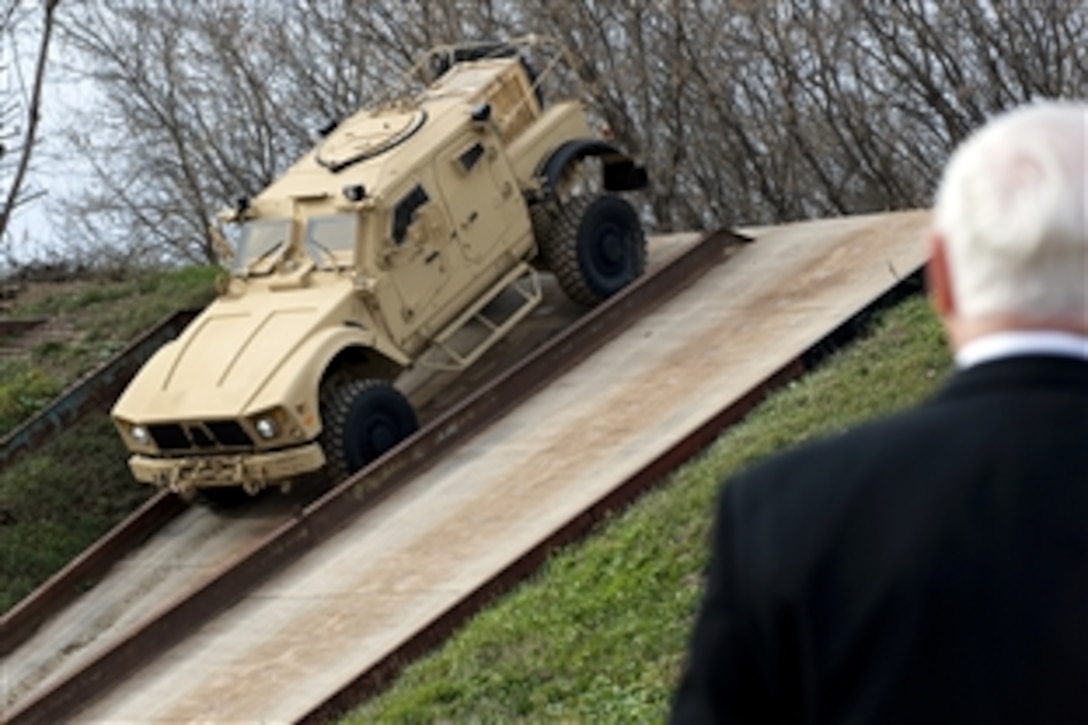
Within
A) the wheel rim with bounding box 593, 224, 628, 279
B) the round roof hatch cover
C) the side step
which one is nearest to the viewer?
the round roof hatch cover

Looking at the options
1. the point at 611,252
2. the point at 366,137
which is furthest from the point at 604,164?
the point at 366,137

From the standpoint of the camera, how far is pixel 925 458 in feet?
7.23

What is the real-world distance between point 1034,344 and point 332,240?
11.2m

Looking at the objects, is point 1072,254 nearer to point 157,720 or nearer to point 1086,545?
point 1086,545

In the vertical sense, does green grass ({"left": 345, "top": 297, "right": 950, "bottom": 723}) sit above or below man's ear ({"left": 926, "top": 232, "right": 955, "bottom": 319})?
below

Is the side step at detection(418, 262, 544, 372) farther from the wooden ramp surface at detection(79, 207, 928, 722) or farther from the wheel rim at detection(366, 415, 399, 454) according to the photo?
the wheel rim at detection(366, 415, 399, 454)

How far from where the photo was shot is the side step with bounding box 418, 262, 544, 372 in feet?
45.3

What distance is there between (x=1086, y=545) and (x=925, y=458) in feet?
0.69

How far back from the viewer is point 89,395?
593 inches

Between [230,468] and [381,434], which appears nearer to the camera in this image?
[230,468]

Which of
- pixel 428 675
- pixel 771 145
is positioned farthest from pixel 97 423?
pixel 771 145

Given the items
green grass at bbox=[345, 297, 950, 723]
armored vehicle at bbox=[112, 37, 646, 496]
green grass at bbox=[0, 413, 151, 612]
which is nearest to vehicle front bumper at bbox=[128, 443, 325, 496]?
armored vehicle at bbox=[112, 37, 646, 496]

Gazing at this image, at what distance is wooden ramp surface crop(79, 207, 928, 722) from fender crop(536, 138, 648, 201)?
3.74ft

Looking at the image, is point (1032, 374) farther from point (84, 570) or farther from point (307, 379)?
point (84, 570)
